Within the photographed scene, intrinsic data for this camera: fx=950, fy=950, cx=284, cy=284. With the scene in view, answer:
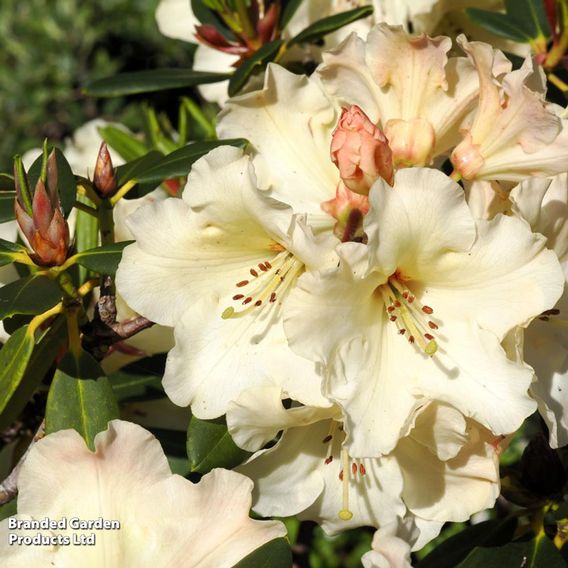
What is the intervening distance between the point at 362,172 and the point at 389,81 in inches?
7.5

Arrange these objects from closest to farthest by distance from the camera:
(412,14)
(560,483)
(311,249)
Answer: (311,249) → (560,483) → (412,14)

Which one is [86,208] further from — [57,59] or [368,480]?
[57,59]

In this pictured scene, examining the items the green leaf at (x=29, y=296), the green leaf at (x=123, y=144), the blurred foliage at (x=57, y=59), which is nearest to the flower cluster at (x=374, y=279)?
the green leaf at (x=29, y=296)

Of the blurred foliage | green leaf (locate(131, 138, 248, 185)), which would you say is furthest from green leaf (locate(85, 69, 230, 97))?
the blurred foliage

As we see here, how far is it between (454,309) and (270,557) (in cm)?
39

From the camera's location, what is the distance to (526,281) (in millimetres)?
1115

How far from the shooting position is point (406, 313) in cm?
123

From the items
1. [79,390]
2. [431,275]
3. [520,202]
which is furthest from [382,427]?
[79,390]

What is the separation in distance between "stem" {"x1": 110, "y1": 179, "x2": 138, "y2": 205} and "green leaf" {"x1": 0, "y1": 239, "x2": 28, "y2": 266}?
17 cm

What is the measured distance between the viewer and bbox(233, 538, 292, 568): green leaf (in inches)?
43.9

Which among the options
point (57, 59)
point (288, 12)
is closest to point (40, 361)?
point (288, 12)

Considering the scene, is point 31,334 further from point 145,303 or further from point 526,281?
point 526,281

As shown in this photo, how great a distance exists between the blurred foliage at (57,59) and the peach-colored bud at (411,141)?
2.62m

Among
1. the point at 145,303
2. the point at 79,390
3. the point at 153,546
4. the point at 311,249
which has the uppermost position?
the point at 311,249
